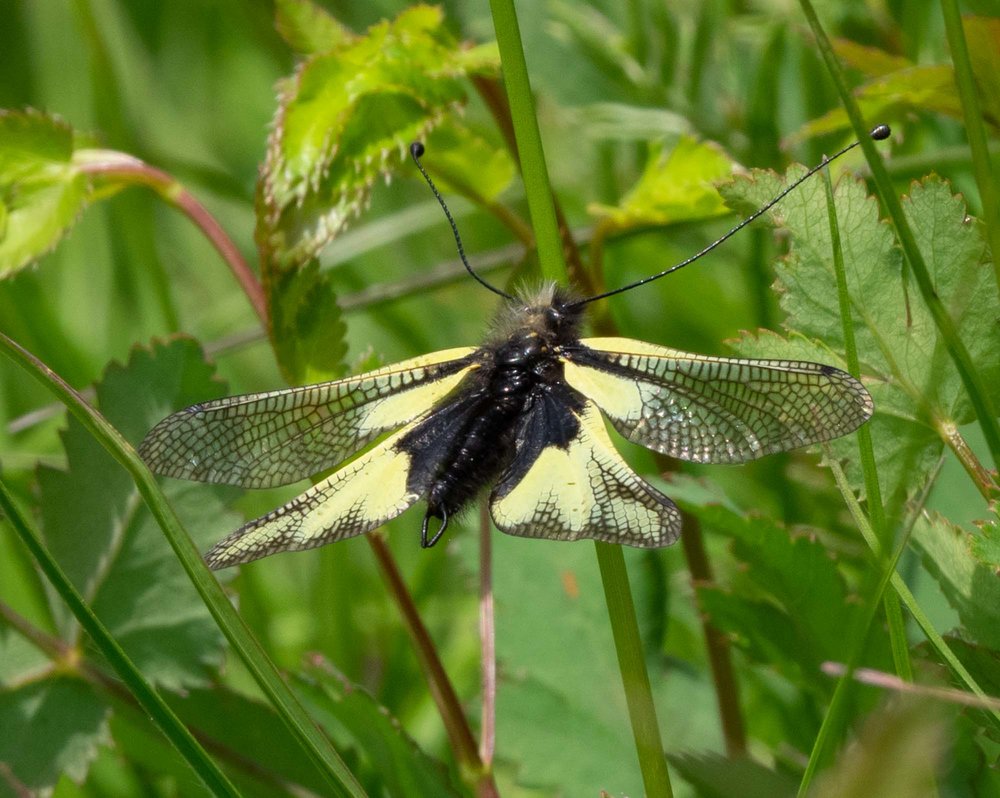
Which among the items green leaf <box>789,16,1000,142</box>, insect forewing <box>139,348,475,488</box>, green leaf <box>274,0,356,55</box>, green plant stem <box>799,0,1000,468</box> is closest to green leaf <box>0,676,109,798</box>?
insect forewing <box>139,348,475,488</box>

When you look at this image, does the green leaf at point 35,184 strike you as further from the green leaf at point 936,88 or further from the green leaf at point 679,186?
the green leaf at point 936,88

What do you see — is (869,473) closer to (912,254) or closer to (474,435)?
(912,254)

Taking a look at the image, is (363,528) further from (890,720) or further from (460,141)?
(890,720)

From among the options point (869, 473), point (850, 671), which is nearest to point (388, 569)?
point (869, 473)

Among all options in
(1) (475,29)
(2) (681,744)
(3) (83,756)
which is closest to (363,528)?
(3) (83,756)

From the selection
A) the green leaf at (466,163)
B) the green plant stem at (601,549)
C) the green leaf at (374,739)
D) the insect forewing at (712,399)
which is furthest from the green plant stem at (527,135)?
the green leaf at (374,739)

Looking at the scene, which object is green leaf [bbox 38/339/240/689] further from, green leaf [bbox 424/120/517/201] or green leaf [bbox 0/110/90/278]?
green leaf [bbox 424/120/517/201]
